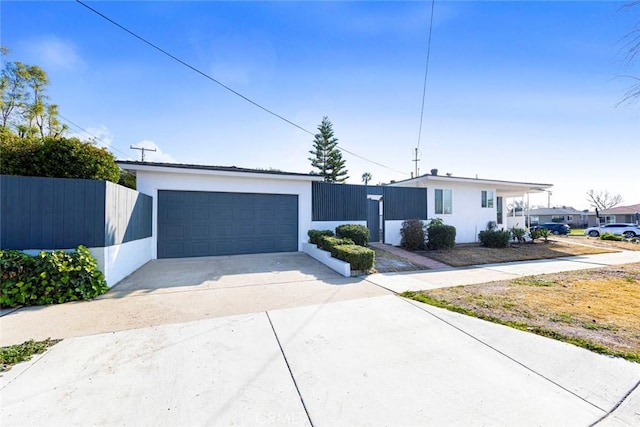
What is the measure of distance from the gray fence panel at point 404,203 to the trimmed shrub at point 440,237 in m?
1.65

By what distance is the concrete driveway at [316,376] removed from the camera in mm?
2090

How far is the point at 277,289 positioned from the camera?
228 inches

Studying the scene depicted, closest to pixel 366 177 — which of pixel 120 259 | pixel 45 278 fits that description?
pixel 120 259

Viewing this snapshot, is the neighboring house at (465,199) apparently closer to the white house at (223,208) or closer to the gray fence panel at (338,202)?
the gray fence panel at (338,202)

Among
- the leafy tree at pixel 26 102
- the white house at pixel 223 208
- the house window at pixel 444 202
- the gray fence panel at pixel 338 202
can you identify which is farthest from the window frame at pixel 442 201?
the leafy tree at pixel 26 102

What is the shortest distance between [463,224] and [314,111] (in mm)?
10098

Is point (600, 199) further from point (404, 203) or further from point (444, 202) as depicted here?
point (404, 203)

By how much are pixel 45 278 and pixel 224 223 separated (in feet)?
17.2

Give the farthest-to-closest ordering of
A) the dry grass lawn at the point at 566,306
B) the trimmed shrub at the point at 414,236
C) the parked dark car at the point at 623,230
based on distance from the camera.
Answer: the parked dark car at the point at 623,230, the trimmed shrub at the point at 414,236, the dry grass lawn at the point at 566,306

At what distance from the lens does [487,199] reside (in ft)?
49.8

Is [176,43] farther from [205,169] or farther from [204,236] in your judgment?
[204,236]

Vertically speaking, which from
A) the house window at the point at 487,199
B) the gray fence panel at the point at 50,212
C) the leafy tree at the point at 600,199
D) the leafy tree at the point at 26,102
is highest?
the leafy tree at the point at 26,102

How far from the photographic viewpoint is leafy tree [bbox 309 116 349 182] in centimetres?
3078

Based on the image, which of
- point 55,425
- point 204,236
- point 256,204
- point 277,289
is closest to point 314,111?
point 256,204
